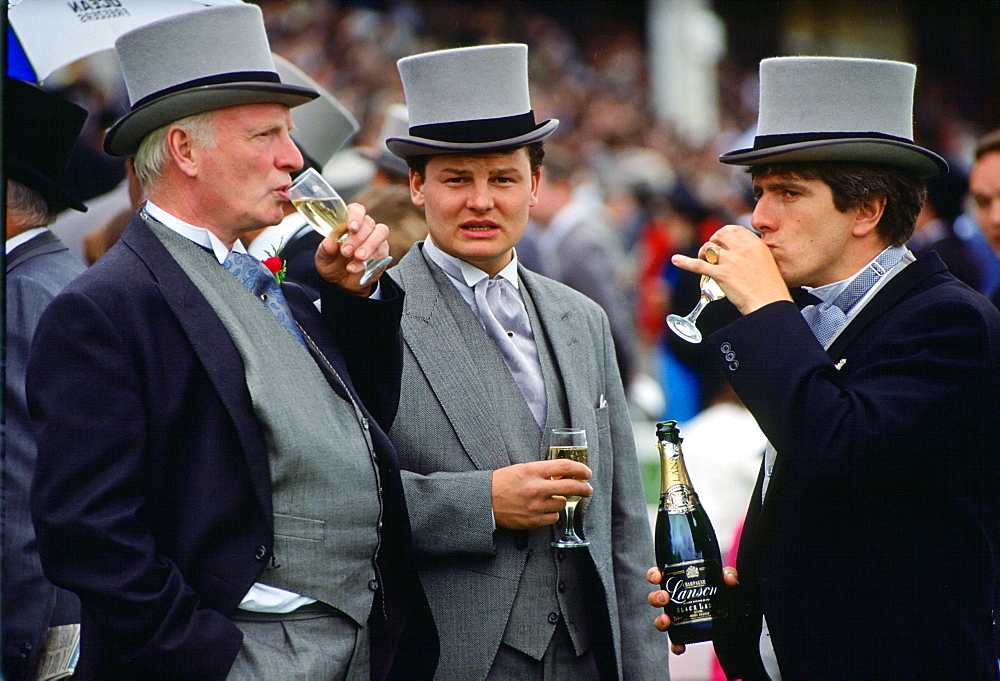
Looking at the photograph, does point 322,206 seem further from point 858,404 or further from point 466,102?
point 858,404

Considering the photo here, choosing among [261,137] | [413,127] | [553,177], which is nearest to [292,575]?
[261,137]

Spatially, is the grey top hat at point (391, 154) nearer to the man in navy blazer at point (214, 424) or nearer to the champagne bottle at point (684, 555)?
Result: the man in navy blazer at point (214, 424)

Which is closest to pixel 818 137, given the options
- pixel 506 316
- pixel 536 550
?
pixel 506 316

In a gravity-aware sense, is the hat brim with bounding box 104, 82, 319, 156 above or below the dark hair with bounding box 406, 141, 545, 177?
above

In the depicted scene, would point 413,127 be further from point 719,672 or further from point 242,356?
point 719,672

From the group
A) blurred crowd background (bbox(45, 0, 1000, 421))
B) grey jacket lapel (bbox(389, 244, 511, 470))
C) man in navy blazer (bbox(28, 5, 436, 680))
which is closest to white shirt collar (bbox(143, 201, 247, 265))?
man in navy blazer (bbox(28, 5, 436, 680))

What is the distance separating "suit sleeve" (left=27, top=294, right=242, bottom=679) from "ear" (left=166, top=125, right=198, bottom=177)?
0.52m

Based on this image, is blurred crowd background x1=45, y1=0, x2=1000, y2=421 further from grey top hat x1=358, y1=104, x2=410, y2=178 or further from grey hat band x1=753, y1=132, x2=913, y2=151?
grey hat band x1=753, y1=132, x2=913, y2=151

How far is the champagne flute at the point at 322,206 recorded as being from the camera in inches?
118

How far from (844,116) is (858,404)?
879 mm

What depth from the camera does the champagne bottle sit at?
3.11 meters

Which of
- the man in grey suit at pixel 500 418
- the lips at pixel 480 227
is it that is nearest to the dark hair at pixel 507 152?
the man in grey suit at pixel 500 418

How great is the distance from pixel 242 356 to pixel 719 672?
2.31 meters

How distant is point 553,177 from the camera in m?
14.4
